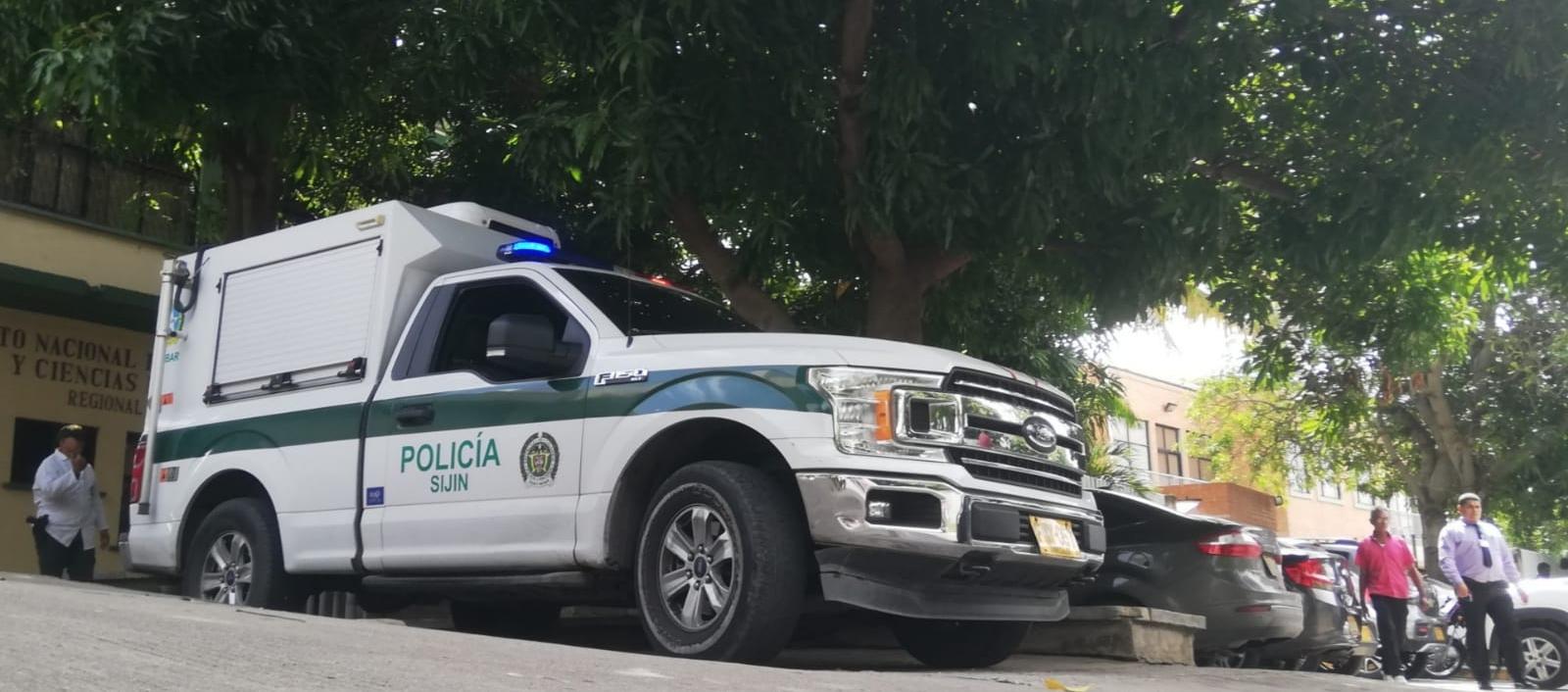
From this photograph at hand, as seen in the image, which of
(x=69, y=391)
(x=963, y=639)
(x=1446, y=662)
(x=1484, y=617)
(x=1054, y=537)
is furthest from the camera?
(x=69, y=391)

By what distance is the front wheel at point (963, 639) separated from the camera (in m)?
→ 8.17

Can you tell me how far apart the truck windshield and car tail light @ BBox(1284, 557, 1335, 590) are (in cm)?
548

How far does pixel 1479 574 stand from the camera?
12.6m

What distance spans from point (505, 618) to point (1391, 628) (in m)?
8.20

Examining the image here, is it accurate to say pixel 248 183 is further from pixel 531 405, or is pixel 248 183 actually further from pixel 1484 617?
pixel 1484 617

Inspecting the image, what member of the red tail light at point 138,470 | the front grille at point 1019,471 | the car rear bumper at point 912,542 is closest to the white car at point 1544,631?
the front grille at point 1019,471

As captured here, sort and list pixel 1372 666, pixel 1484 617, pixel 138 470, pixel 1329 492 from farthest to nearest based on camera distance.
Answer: pixel 1329 492, pixel 1372 666, pixel 1484 617, pixel 138 470

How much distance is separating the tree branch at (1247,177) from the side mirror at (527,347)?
217 inches

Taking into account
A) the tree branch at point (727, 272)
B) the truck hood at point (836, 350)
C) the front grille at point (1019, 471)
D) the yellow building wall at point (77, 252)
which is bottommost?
the front grille at point (1019, 471)

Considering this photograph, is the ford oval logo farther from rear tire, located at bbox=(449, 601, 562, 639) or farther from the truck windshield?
rear tire, located at bbox=(449, 601, 562, 639)

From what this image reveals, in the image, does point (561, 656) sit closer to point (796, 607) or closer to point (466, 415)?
point (796, 607)

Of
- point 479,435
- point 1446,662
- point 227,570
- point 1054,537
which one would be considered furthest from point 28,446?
point 1446,662

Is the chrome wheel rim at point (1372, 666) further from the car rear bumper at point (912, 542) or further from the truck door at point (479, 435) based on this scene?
the truck door at point (479, 435)

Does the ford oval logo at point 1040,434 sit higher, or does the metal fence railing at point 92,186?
the metal fence railing at point 92,186
